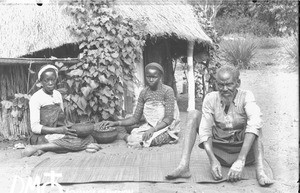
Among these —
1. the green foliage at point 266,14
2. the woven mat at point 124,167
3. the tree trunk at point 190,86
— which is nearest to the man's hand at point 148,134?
the woven mat at point 124,167

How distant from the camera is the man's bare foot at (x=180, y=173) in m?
4.51

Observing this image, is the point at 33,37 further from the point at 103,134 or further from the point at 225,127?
the point at 225,127

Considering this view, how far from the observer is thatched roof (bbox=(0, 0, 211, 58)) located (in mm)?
6793

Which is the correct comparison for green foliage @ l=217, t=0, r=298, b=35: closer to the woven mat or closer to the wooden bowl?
the wooden bowl

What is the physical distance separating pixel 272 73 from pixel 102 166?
32.5ft

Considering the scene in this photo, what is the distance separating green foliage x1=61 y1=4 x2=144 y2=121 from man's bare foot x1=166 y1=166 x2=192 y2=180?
2491 mm

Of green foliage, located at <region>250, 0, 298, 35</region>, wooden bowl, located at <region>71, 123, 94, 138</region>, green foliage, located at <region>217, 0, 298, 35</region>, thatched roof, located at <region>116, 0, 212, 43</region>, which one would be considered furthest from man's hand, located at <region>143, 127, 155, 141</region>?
green foliage, located at <region>250, 0, 298, 35</region>

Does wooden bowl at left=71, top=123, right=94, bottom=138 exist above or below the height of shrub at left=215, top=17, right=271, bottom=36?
below

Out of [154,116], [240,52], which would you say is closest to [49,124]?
[154,116]

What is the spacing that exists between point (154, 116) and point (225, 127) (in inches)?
73.3

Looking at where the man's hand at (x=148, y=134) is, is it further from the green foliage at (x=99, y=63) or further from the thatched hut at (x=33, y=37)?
the thatched hut at (x=33, y=37)

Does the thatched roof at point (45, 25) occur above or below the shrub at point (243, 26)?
below

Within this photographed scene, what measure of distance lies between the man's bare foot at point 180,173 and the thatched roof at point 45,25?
3.28 meters

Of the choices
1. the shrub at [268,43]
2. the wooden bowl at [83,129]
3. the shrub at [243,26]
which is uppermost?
the shrub at [243,26]
